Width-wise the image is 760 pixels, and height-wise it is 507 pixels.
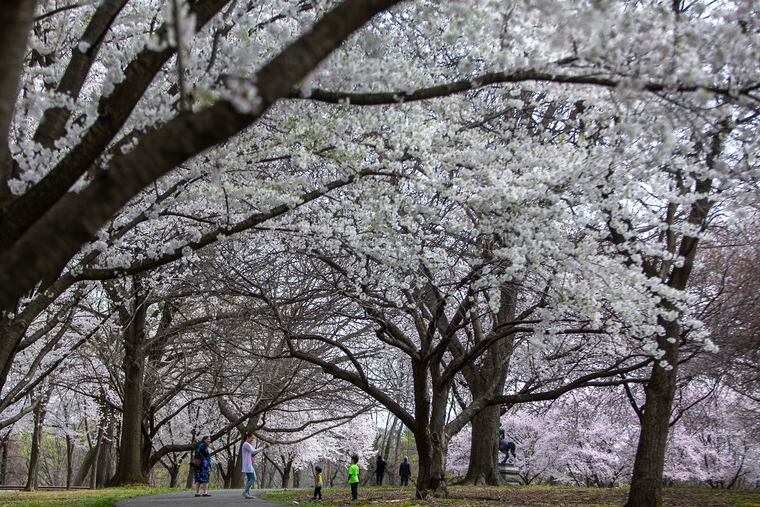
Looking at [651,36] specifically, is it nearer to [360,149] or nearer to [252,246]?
[360,149]

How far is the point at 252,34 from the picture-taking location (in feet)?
25.7

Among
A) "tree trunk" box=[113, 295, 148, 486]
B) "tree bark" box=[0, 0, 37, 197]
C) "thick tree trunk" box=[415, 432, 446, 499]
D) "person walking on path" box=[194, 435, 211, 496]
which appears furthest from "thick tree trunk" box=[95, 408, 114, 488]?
"tree bark" box=[0, 0, 37, 197]

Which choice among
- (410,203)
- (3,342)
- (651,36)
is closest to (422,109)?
(410,203)

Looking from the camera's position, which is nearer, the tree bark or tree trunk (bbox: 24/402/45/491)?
the tree bark

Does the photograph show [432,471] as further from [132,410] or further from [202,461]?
[132,410]

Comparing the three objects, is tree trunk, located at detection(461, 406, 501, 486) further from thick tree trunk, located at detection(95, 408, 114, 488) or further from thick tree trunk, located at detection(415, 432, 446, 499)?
thick tree trunk, located at detection(95, 408, 114, 488)

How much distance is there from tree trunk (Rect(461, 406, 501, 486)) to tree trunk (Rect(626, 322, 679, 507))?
761 centimetres

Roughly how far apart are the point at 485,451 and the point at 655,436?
8.14m

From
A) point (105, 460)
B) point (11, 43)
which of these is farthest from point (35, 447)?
point (11, 43)

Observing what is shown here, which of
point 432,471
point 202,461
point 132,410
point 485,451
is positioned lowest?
point 432,471

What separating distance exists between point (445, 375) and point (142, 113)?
29.4 feet

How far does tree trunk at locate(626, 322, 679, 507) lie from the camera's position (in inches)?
458

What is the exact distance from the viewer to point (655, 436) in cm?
1181

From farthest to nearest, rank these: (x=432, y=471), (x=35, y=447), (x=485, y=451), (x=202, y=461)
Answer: (x=35, y=447) < (x=485, y=451) < (x=202, y=461) < (x=432, y=471)
